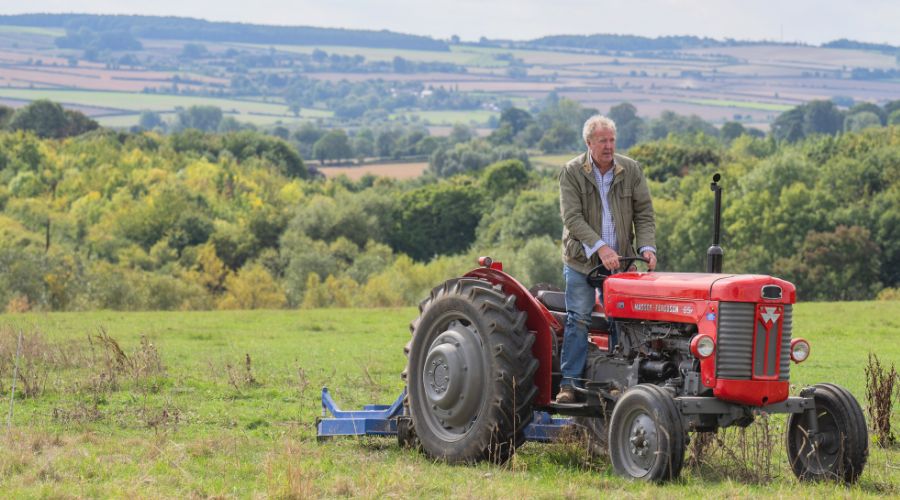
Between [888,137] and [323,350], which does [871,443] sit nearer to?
[323,350]

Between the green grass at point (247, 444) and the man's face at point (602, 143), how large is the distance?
2670mm

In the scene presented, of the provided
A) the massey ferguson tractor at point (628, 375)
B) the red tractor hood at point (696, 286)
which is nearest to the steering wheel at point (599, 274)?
the massey ferguson tractor at point (628, 375)

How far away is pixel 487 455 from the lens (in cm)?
1188

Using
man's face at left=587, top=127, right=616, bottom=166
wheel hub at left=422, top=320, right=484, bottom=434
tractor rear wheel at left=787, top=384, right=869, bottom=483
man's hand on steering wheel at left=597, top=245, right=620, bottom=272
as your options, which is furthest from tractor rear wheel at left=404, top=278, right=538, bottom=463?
tractor rear wheel at left=787, top=384, right=869, bottom=483

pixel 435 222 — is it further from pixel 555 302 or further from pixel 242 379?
pixel 555 302

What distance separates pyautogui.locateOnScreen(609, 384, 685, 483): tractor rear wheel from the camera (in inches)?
416

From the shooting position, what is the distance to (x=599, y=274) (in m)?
12.0

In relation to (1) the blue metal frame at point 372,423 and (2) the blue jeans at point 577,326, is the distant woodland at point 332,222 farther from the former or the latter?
(2) the blue jeans at point 577,326

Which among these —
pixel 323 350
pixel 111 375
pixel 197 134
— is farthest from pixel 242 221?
pixel 111 375

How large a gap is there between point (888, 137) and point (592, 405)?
88.8 m

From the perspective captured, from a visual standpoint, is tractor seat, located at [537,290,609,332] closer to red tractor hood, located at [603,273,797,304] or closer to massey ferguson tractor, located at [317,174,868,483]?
massey ferguson tractor, located at [317,174,868,483]

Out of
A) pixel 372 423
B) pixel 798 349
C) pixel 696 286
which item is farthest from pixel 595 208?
pixel 372 423

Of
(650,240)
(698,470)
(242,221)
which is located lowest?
(242,221)

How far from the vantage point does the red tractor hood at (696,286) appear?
10820 mm
